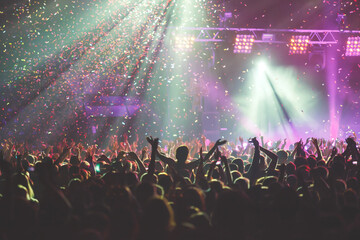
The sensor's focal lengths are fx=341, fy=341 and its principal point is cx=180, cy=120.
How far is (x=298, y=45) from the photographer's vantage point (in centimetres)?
1041

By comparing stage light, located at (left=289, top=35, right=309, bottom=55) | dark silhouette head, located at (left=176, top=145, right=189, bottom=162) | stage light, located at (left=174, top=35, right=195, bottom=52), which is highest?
stage light, located at (left=289, top=35, right=309, bottom=55)

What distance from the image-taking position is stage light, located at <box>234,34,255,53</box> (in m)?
10.2

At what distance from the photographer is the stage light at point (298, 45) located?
1036 cm

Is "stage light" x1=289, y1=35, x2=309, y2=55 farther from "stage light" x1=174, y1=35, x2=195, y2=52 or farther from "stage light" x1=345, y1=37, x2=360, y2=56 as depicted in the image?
"stage light" x1=174, y1=35, x2=195, y2=52

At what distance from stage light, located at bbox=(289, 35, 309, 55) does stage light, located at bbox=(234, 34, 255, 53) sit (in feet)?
4.15

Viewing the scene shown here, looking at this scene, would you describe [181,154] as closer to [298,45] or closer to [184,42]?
[184,42]

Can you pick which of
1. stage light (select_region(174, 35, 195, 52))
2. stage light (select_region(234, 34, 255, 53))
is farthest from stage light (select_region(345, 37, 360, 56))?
stage light (select_region(174, 35, 195, 52))

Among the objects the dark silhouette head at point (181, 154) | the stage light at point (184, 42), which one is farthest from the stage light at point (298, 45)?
the dark silhouette head at point (181, 154)

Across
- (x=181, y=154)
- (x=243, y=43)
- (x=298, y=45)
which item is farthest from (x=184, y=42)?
(x=181, y=154)

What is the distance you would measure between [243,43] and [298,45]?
1.73 m

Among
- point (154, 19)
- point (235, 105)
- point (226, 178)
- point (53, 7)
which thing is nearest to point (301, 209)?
point (226, 178)

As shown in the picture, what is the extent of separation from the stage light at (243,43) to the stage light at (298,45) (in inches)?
49.8

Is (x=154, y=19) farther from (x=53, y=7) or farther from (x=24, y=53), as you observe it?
(x=24, y=53)

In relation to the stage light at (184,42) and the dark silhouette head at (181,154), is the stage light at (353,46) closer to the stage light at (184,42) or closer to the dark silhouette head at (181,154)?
the stage light at (184,42)
